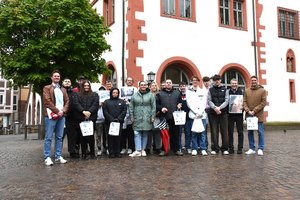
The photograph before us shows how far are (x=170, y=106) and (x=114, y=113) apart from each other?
1449 mm

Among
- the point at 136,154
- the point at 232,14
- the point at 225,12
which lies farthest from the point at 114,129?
the point at 232,14

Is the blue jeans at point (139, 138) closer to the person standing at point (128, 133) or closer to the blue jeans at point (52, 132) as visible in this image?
the person standing at point (128, 133)

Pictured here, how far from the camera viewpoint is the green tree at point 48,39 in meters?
15.2

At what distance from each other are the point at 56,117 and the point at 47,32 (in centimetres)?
928

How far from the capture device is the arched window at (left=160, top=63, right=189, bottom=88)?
1877cm

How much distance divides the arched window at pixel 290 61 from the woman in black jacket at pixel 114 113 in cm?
1759

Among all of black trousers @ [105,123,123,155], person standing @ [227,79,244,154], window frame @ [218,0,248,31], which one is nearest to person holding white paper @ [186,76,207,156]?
person standing @ [227,79,244,154]

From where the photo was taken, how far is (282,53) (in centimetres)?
2328

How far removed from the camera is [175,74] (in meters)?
19.2

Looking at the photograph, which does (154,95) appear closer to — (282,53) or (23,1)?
(23,1)

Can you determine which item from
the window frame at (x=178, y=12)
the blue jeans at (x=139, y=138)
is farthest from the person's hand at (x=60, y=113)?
the window frame at (x=178, y=12)

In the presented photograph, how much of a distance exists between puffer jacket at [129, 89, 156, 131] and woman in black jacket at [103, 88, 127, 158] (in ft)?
0.95

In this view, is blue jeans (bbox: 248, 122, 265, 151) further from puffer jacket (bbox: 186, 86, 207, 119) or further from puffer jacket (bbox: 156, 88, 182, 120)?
puffer jacket (bbox: 156, 88, 182, 120)

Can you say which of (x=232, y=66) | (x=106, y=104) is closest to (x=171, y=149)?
(x=106, y=104)
